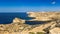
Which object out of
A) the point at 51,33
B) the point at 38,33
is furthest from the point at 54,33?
the point at 38,33

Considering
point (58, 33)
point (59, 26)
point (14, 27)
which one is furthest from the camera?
point (14, 27)

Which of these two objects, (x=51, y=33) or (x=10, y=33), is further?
(x=10, y=33)

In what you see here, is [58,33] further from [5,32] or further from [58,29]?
[5,32]

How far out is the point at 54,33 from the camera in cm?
1778

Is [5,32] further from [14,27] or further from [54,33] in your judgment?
[54,33]

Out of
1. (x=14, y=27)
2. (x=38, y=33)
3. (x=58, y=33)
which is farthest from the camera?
(x=14, y=27)

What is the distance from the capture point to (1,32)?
2195 cm

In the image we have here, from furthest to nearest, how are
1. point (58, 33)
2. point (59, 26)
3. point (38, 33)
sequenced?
point (38, 33) < point (59, 26) < point (58, 33)

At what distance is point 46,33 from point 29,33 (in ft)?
7.05

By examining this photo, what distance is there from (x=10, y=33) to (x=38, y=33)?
2938 mm

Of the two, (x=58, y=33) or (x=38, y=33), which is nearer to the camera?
(x=58, y=33)

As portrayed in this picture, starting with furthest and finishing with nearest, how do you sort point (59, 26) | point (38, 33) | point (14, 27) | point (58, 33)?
1. point (14, 27)
2. point (38, 33)
3. point (59, 26)
4. point (58, 33)

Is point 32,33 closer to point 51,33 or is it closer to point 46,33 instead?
point 46,33

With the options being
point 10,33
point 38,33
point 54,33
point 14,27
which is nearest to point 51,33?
point 54,33
